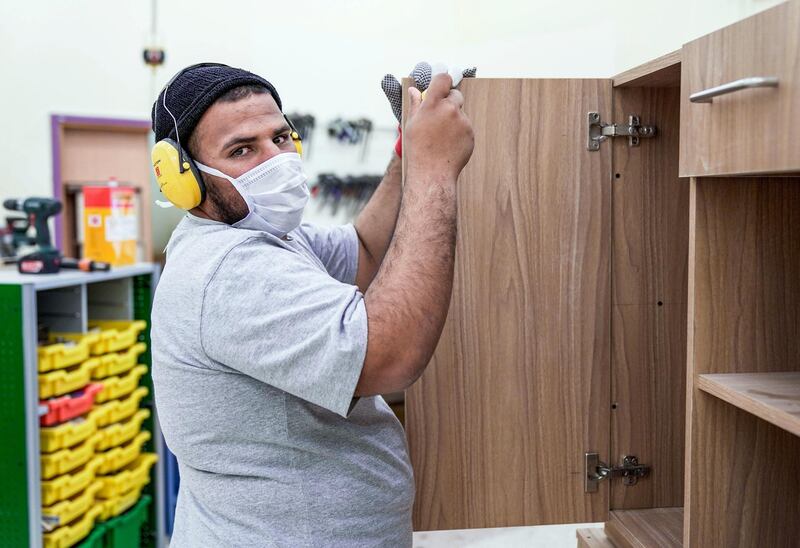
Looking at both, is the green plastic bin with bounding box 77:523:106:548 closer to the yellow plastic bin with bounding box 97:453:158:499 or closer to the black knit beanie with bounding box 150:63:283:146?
the yellow plastic bin with bounding box 97:453:158:499

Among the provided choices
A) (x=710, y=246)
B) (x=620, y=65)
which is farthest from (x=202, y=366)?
(x=620, y=65)

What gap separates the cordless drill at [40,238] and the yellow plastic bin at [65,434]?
0.45m

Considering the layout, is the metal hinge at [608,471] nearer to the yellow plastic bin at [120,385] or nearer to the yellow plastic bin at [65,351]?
the yellow plastic bin at [65,351]

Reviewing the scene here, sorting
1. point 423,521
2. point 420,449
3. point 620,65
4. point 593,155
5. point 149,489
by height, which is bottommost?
point 149,489

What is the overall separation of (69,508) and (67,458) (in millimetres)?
142

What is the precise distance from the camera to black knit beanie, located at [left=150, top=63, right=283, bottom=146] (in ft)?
3.63

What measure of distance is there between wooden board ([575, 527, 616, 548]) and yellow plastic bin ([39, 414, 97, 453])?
56.9 inches

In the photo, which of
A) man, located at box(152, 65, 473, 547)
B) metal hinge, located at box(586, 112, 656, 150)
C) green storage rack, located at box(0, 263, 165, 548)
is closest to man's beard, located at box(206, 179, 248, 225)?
man, located at box(152, 65, 473, 547)

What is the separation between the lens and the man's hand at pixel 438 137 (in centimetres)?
103

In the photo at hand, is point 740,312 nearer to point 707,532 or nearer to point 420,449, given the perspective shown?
point 707,532

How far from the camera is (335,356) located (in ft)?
3.00

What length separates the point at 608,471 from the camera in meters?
1.30

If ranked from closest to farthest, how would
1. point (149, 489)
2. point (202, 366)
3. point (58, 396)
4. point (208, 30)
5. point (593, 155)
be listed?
point (202, 366), point (593, 155), point (58, 396), point (149, 489), point (208, 30)

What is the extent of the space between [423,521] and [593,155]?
0.70m
